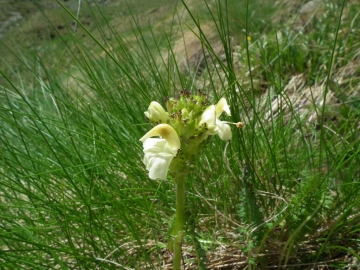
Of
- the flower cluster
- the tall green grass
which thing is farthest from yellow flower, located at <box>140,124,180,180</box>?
the tall green grass

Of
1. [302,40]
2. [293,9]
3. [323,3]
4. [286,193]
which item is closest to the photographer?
[286,193]

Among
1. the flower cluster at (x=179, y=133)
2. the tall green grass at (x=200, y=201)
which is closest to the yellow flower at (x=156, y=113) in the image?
the flower cluster at (x=179, y=133)

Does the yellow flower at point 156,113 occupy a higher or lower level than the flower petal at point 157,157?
higher

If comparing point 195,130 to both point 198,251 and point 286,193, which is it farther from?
point 286,193

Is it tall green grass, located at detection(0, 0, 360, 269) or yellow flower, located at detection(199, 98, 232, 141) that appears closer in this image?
yellow flower, located at detection(199, 98, 232, 141)

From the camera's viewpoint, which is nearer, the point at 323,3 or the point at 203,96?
the point at 203,96

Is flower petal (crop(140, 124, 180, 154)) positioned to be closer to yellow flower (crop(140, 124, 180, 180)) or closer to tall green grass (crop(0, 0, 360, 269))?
yellow flower (crop(140, 124, 180, 180))

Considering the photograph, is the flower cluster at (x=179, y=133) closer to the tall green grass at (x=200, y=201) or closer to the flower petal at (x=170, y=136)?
the flower petal at (x=170, y=136)

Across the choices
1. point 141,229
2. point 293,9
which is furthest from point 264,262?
point 293,9
